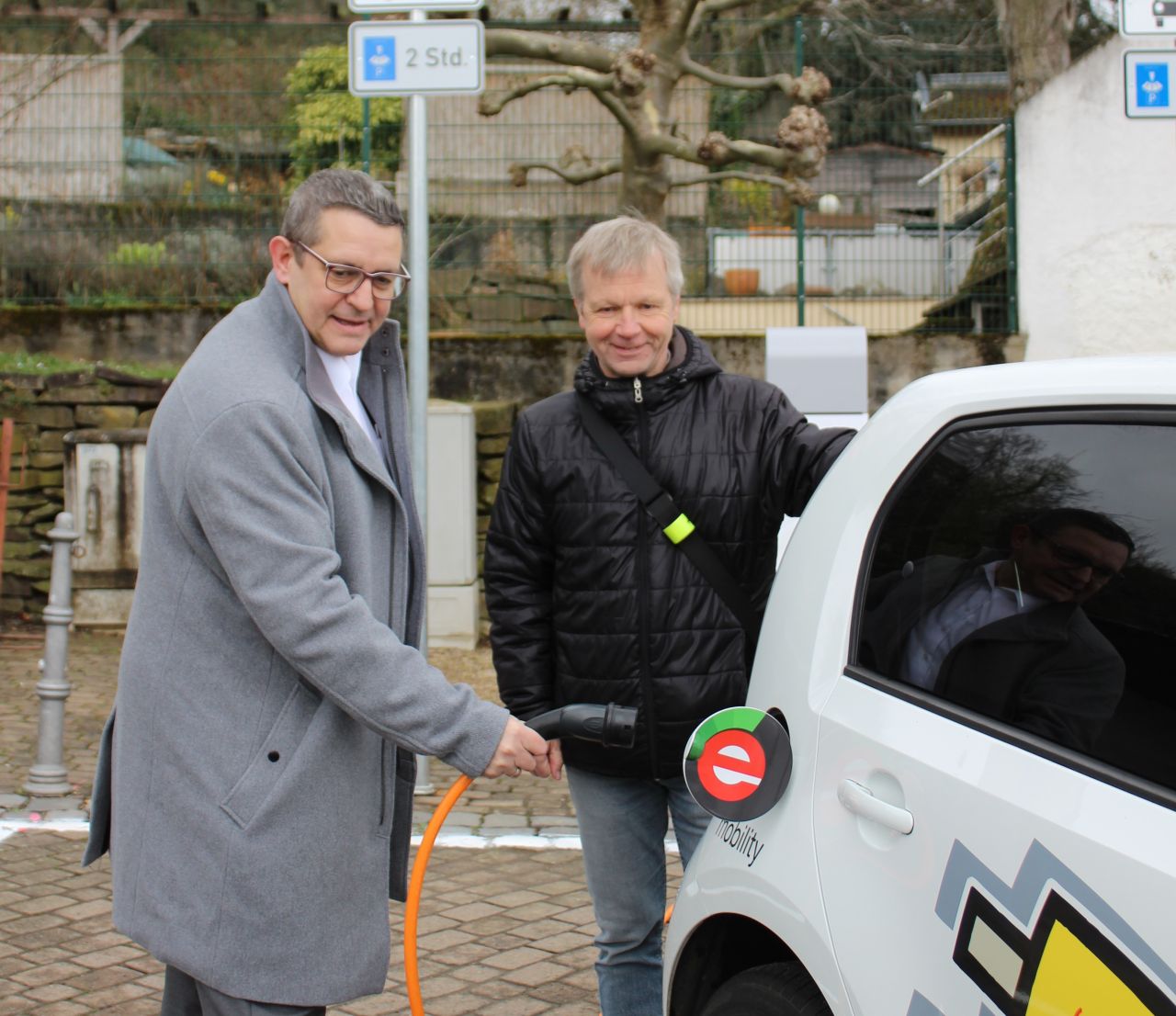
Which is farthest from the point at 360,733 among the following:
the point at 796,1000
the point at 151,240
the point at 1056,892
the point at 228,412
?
the point at 151,240

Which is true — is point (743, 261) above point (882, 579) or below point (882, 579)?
above

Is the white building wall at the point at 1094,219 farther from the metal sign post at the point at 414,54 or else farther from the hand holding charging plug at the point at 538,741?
the hand holding charging plug at the point at 538,741

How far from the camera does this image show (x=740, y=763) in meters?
2.23

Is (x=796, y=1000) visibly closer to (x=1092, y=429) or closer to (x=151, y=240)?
(x=1092, y=429)

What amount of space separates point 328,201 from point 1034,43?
10.9 metres

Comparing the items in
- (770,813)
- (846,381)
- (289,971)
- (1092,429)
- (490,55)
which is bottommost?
(289,971)

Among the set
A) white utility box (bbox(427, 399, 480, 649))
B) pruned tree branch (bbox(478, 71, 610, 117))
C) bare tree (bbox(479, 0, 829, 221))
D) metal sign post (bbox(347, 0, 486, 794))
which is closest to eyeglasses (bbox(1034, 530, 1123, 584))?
metal sign post (bbox(347, 0, 486, 794))

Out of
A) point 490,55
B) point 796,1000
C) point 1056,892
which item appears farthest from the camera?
point 490,55

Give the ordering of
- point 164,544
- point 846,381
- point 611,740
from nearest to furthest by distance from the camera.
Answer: point 164,544 → point 611,740 → point 846,381

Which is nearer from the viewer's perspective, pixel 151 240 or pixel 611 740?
pixel 611 740

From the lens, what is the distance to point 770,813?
2240 mm

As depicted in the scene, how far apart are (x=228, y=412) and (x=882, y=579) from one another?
1.01 meters

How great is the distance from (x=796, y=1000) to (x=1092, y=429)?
2.98ft

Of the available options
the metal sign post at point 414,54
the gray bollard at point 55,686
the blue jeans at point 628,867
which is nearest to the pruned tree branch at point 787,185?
the metal sign post at point 414,54
